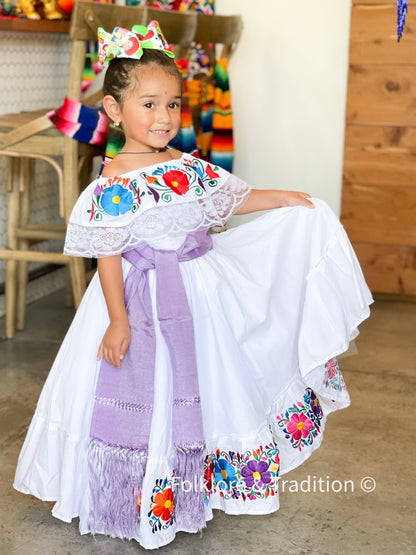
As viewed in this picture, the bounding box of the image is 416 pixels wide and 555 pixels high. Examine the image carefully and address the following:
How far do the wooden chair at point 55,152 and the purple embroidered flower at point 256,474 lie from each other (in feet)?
4.38

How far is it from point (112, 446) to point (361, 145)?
225cm

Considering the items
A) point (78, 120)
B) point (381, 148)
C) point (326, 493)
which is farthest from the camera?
point (381, 148)

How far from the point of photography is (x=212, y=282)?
180cm

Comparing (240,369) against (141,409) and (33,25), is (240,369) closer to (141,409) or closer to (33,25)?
(141,409)

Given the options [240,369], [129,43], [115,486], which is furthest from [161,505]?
[129,43]

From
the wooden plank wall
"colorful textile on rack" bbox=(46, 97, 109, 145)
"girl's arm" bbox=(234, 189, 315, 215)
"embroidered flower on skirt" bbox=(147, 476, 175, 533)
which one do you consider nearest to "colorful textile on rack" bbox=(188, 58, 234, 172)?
the wooden plank wall

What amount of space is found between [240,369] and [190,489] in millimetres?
269

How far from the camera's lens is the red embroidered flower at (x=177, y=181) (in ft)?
5.82

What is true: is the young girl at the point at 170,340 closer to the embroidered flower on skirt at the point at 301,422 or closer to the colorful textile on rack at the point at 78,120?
the embroidered flower on skirt at the point at 301,422

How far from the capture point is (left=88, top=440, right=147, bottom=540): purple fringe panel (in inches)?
68.5

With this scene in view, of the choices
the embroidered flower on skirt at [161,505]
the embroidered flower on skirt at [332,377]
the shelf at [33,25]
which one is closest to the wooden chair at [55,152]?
the shelf at [33,25]

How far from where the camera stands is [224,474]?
5.98 feet

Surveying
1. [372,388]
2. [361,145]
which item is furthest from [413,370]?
[361,145]

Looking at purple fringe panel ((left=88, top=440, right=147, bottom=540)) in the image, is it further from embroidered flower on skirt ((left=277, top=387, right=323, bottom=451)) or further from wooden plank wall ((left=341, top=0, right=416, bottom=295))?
wooden plank wall ((left=341, top=0, right=416, bottom=295))
